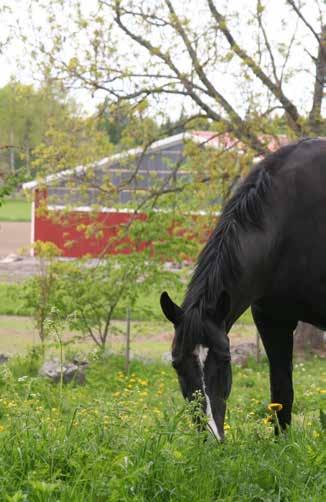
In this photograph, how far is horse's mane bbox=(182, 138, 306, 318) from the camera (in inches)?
193

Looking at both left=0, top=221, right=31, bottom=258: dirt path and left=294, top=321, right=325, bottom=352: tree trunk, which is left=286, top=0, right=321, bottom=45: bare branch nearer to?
left=294, top=321, right=325, bottom=352: tree trunk

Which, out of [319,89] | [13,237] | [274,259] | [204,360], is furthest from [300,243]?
[13,237]

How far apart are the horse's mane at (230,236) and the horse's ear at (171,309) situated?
0.05 metres

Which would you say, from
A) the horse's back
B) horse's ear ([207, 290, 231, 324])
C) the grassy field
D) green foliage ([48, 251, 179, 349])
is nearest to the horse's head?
horse's ear ([207, 290, 231, 324])

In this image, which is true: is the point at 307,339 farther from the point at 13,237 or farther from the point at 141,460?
the point at 13,237

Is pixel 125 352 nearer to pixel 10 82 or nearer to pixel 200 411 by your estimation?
pixel 10 82

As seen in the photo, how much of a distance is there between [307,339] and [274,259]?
Answer: 28.5 feet

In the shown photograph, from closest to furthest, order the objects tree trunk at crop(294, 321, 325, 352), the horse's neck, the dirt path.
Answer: the horse's neck < tree trunk at crop(294, 321, 325, 352) < the dirt path

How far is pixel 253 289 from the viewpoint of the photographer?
5305mm

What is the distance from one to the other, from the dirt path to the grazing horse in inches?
1023

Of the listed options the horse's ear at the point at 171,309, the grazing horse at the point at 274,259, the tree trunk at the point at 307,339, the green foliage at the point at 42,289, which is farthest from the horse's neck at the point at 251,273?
the tree trunk at the point at 307,339

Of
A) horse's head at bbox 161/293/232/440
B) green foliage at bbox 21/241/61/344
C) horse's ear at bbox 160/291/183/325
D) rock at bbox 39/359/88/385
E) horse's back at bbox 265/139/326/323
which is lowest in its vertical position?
rock at bbox 39/359/88/385

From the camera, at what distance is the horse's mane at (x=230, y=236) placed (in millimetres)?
4910

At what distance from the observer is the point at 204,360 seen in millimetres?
4602
